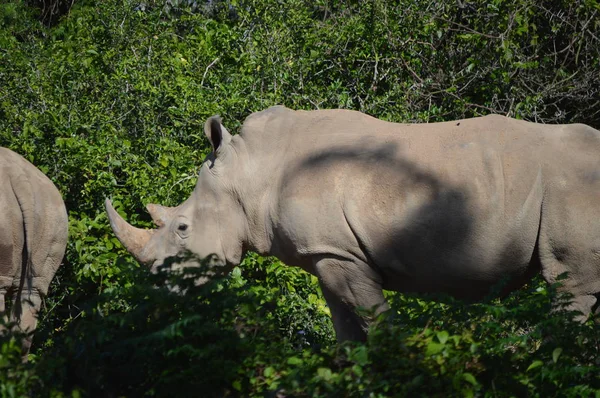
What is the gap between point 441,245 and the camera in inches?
197

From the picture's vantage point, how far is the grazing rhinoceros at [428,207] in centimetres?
494

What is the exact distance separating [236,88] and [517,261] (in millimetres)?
4254

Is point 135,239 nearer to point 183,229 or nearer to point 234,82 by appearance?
point 183,229

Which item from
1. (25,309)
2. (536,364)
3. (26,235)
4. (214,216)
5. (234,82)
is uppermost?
(536,364)

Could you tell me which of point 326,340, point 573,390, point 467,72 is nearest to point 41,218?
point 326,340

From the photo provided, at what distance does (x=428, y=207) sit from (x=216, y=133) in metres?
1.45

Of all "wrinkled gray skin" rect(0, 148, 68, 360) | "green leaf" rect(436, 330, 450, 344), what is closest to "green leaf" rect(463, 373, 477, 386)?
"green leaf" rect(436, 330, 450, 344)

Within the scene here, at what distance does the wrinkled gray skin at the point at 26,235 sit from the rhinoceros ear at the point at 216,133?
4.94 ft

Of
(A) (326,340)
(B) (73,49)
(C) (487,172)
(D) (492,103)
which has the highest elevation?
(C) (487,172)

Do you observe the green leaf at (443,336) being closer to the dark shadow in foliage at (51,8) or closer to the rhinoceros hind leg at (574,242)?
the rhinoceros hind leg at (574,242)

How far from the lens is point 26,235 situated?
254 inches

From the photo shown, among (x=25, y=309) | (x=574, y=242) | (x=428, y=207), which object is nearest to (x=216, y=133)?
(x=428, y=207)

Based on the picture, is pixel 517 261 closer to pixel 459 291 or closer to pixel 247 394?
pixel 459 291

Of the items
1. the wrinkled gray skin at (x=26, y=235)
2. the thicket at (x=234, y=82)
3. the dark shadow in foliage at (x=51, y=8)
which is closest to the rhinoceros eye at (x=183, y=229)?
the thicket at (x=234, y=82)
